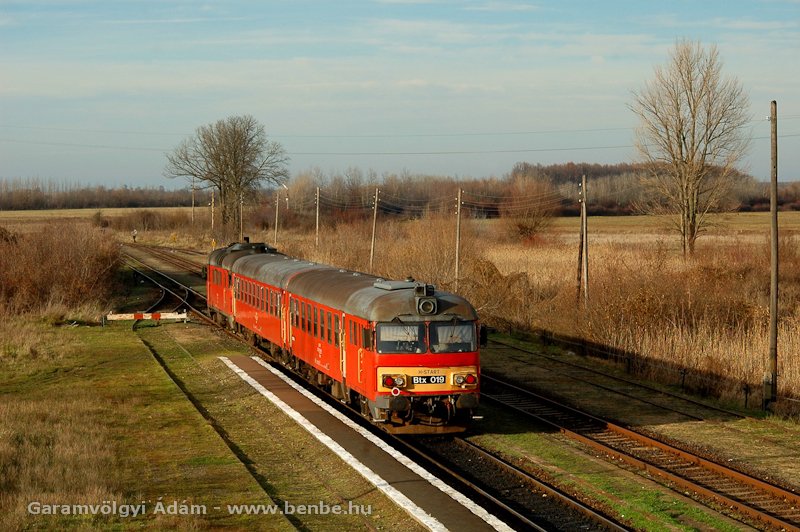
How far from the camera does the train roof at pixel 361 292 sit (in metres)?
15.7

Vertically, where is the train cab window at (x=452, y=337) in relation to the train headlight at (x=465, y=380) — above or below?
above

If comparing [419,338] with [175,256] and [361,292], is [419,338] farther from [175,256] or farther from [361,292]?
[175,256]

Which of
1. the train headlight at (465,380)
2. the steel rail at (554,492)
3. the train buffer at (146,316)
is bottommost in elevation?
the steel rail at (554,492)

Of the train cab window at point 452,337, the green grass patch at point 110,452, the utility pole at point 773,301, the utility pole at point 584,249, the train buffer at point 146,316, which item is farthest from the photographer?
the train buffer at point 146,316

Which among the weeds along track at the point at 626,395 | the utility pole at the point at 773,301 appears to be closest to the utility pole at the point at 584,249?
the weeds along track at the point at 626,395

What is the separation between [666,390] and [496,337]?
32.3 feet

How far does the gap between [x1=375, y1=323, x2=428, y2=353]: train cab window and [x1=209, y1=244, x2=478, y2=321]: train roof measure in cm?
17

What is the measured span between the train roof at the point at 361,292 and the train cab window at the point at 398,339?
0.56ft

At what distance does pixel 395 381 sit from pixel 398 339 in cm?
76

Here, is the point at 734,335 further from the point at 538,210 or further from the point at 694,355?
the point at 538,210

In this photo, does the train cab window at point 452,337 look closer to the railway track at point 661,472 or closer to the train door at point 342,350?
the railway track at point 661,472

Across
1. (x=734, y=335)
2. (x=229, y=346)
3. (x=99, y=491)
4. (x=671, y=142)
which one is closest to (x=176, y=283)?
(x=229, y=346)

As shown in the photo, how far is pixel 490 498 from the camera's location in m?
12.4

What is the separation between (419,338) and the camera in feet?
51.1
